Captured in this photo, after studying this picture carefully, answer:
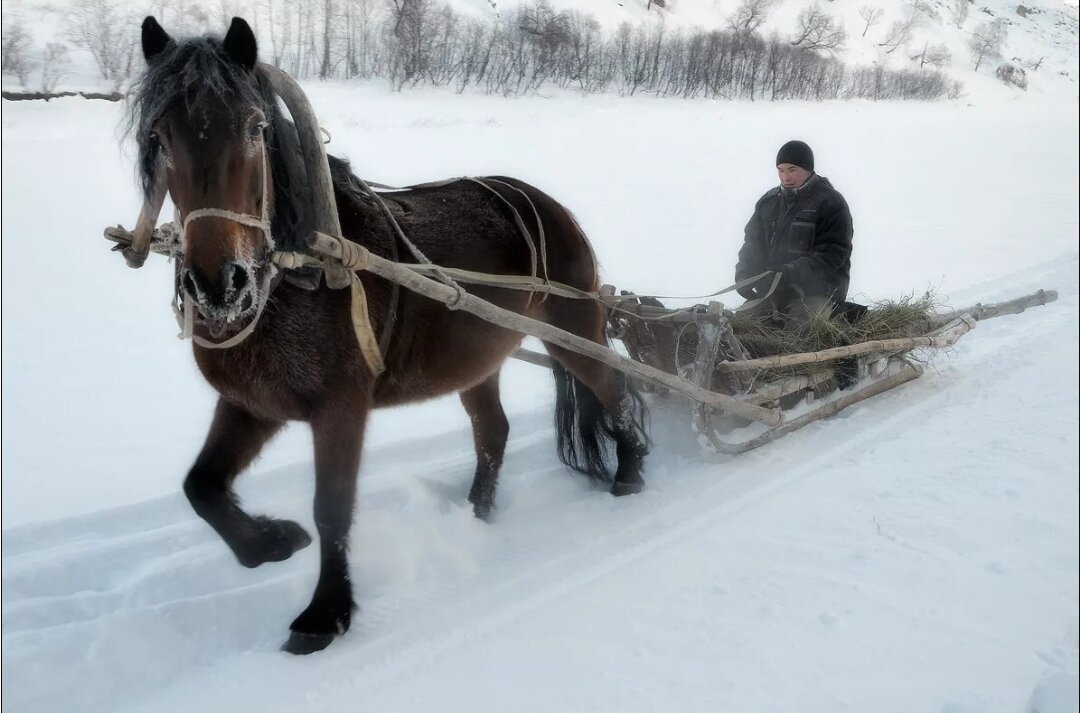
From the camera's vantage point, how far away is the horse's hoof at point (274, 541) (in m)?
2.75

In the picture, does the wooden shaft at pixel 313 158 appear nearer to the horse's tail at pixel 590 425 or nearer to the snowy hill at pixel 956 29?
the horse's tail at pixel 590 425

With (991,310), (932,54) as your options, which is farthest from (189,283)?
(991,310)

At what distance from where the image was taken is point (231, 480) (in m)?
2.73

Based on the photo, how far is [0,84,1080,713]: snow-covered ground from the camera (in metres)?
2.21

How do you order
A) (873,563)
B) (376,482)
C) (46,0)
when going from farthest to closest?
(46,0) < (376,482) < (873,563)

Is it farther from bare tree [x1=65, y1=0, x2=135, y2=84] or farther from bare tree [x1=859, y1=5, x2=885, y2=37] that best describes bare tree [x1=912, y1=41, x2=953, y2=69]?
bare tree [x1=65, y1=0, x2=135, y2=84]

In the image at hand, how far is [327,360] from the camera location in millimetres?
2496

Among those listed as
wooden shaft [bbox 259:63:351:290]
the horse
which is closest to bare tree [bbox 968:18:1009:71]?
the horse

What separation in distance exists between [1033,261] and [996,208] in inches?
181

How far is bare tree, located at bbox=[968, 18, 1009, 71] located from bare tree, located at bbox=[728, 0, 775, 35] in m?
1.29

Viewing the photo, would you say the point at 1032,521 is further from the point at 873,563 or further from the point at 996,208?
the point at 996,208

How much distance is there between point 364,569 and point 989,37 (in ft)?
16.1

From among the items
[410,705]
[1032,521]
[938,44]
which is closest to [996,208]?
[938,44]

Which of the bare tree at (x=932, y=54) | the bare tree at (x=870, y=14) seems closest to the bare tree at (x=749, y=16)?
the bare tree at (x=870, y=14)
